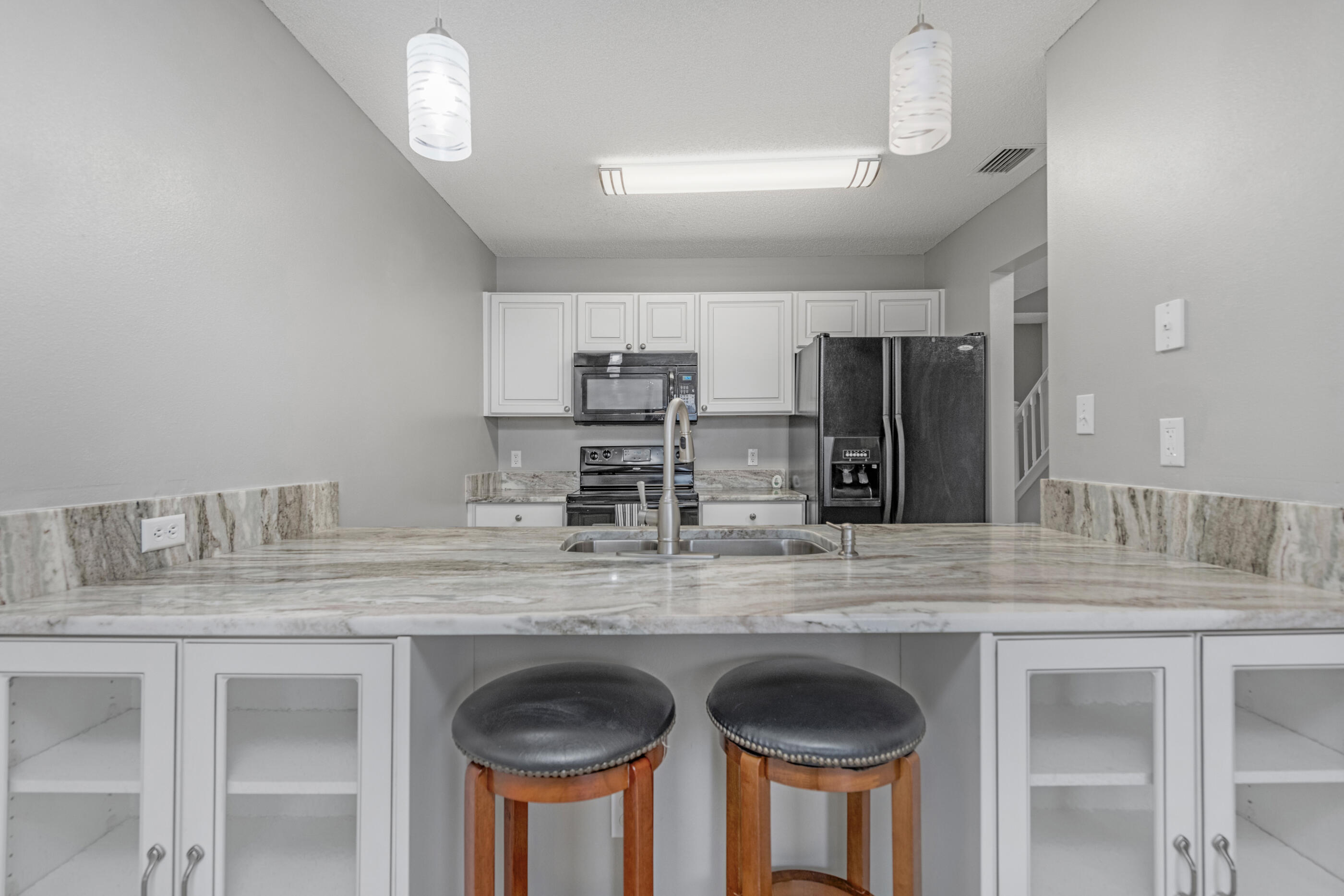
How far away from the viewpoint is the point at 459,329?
11.2ft

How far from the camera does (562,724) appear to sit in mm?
937

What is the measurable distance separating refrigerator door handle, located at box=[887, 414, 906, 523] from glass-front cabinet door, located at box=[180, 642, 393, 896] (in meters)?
2.67

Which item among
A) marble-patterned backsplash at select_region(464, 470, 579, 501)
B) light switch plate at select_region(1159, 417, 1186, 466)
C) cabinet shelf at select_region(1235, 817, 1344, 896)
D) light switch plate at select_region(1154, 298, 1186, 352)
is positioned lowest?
cabinet shelf at select_region(1235, 817, 1344, 896)

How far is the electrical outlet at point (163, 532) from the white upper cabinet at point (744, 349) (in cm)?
275

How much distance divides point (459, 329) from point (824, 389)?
1.95m

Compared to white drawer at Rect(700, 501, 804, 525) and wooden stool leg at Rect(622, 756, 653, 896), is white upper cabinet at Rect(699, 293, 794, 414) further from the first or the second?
wooden stool leg at Rect(622, 756, 653, 896)

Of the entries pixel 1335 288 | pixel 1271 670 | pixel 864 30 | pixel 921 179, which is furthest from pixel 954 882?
pixel 921 179

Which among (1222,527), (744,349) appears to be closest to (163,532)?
(1222,527)

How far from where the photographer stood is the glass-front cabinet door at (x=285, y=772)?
935 millimetres

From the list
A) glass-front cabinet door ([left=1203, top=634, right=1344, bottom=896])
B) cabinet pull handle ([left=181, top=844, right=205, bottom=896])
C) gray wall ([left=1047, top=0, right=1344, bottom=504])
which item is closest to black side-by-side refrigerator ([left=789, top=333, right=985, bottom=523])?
gray wall ([left=1047, top=0, right=1344, bottom=504])

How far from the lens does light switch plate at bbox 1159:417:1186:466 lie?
1439mm

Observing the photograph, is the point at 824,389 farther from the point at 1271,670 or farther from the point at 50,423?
the point at 50,423

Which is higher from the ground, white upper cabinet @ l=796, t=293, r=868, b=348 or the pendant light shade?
white upper cabinet @ l=796, t=293, r=868, b=348

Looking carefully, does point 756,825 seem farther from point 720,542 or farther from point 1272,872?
point 720,542
